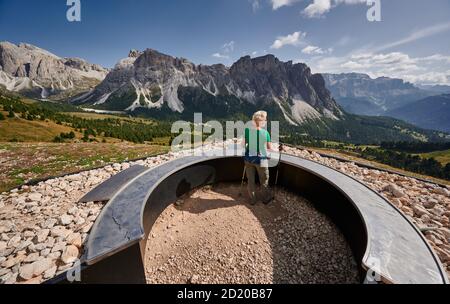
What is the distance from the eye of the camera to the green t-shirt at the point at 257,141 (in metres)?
6.02

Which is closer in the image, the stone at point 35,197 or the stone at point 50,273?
the stone at point 50,273

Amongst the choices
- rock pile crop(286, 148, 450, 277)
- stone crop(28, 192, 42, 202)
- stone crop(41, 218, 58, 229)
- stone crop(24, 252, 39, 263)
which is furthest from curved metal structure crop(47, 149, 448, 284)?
stone crop(28, 192, 42, 202)

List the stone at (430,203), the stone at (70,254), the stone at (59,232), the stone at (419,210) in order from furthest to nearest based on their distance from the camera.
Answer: the stone at (430,203) → the stone at (419,210) → the stone at (59,232) → the stone at (70,254)

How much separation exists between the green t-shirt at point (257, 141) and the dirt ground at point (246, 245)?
1.95 m

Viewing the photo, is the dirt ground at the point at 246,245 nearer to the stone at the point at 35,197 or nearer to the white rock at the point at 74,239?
the white rock at the point at 74,239

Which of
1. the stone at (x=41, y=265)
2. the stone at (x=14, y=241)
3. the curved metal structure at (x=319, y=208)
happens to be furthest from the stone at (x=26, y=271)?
the stone at (x=14, y=241)

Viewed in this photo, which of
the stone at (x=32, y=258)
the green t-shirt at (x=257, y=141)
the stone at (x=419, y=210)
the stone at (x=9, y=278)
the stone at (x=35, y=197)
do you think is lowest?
the stone at (x=9, y=278)

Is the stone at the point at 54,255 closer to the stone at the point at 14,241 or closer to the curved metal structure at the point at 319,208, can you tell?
the curved metal structure at the point at 319,208

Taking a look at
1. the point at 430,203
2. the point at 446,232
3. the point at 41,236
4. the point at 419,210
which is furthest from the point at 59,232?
the point at 430,203

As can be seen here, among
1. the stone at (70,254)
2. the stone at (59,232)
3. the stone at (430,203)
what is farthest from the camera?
the stone at (430,203)

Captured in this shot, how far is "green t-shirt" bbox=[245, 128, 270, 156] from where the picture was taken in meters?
6.02

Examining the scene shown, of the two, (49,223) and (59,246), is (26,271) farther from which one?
(49,223)

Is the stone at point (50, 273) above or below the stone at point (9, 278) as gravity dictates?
above

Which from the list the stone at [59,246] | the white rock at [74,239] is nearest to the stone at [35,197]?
the white rock at [74,239]
